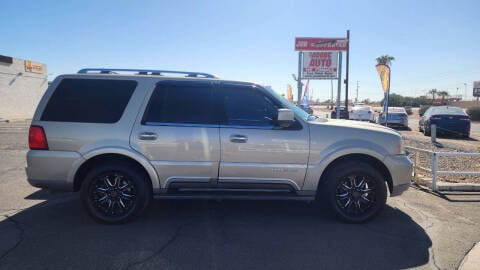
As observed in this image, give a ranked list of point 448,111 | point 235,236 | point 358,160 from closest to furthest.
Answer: point 235,236, point 358,160, point 448,111

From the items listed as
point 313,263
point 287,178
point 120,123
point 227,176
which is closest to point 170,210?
point 227,176

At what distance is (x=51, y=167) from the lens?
4418 millimetres

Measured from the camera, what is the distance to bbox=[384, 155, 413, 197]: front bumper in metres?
4.70

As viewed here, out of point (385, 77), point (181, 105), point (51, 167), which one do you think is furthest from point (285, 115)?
point (385, 77)

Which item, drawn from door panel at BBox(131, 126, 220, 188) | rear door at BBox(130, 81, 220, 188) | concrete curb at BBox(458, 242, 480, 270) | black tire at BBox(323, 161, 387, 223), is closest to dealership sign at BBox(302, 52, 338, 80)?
black tire at BBox(323, 161, 387, 223)

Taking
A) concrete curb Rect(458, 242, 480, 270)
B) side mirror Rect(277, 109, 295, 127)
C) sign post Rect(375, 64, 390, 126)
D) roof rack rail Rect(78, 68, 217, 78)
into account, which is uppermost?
sign post Rect(375, 64, 390, 126)

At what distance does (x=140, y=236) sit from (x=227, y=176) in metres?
1.30

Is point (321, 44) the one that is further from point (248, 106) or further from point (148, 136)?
point (148, 136)

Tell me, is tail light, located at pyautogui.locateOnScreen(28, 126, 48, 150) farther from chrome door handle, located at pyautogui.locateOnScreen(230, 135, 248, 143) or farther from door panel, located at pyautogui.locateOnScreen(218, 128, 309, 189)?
chrome door handle, located at pyautogui.locateOnScreen(230, 135, 248, 143)

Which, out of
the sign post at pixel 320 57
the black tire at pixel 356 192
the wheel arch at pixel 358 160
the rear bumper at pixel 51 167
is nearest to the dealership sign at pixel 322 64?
the sign post at pixel 320 57

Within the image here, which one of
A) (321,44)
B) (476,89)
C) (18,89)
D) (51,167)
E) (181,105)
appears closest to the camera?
(51,167)

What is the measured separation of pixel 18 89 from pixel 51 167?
31.0 meters

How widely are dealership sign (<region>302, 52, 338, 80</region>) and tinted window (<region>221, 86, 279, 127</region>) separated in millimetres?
11589

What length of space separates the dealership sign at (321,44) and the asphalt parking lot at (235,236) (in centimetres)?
1069
